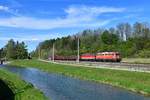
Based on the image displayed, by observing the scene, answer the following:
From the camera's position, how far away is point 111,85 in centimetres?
5056

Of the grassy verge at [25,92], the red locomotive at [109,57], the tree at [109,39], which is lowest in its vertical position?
the grassy verge at [25,92]

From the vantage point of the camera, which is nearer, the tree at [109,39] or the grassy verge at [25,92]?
the grassy verge at [25,92]

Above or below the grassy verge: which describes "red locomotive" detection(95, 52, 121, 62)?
above

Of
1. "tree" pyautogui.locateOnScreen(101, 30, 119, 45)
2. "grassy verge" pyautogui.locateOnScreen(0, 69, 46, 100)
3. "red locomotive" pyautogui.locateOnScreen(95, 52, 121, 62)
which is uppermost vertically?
"tree" pyautogui.locateOnScreen(101, 30, 119, 45)

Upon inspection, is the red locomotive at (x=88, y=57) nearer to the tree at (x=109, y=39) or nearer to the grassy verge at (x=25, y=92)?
the tree at (x=109, y=39)

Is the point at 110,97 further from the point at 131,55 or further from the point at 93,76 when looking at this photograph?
the point at 131,55

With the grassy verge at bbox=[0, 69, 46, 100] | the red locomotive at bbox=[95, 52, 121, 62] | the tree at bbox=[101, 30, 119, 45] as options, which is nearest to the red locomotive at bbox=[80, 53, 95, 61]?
the red locomotive at bbox=[95, 52, 121, 62]

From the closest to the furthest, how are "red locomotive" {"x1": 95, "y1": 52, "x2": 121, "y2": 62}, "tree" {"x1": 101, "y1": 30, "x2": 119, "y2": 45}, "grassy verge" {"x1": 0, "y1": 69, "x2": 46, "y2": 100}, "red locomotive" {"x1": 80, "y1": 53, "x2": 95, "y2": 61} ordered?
"grassy verge" {"x1": 0, "y1": 69, "x2": 46, "y2": 100} → "red locomotive" {"x1": 95, "y1": 52, "x2": 121, "y2": 62} → "red locomotive" {"x1": 80, "y1": 53, "x2": 95, "y2": 61} → "tree" {"x1": 101, "y1": 30, "x2": 119, "y2": 45}

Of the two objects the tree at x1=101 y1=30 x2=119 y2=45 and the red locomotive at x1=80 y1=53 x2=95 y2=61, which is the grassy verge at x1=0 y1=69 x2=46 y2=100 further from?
the tree at x1=101 y1=30 x2=119 y2=45

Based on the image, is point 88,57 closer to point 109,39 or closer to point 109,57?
point 109,57

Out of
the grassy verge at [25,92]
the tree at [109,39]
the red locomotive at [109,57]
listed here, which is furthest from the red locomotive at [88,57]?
the grassy verge at [25,92]

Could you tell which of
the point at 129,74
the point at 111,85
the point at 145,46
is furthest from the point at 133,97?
the point at 145,46

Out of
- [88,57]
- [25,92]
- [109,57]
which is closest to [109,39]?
[88,57]

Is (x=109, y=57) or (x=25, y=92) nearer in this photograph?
(x=25, y=92)
